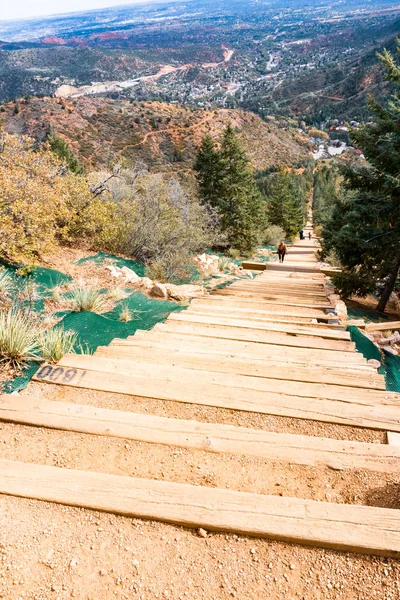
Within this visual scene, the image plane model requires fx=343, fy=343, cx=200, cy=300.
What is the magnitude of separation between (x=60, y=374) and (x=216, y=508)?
2038mm

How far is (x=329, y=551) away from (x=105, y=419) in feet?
5.40

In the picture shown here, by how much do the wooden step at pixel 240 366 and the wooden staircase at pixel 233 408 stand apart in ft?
0.04

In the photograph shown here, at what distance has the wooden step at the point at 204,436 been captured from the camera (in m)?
2.22

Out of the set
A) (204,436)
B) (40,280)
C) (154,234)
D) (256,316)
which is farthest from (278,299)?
(154,234)

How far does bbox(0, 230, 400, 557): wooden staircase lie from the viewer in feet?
5.63

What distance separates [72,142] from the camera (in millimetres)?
69312

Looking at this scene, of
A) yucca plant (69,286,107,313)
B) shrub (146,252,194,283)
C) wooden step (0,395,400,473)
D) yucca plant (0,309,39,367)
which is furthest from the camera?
shrub (146,252,194,283)

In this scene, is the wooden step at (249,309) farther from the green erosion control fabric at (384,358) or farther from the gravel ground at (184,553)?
the gravel ground at (184,553)

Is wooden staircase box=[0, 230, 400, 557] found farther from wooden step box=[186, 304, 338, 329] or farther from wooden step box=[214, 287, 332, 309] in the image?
wooden step box=[214, 287, 332, 309]

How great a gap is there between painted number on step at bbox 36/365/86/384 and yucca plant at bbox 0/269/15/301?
2901 millimetres

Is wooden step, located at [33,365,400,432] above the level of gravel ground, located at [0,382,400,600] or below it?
below

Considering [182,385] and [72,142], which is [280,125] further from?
[182,385]

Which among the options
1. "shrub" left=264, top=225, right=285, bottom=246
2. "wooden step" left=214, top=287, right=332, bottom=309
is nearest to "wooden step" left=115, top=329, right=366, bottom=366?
"wooden step" left=214, top=287, right=332, bottom=309

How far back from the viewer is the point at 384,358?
A: 5.12m
